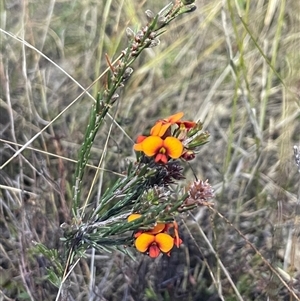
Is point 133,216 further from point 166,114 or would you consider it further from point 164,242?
point 166,114

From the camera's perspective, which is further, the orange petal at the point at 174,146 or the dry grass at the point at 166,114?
the dry grass at the point at 166,114

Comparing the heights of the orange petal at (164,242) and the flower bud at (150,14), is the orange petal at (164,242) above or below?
below

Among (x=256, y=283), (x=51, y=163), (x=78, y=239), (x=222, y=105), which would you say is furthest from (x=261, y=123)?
(x=78, y=239)

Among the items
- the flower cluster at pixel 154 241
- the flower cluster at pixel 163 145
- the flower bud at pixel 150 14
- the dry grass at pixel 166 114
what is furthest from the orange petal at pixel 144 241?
the dry grass at pixel 166 114

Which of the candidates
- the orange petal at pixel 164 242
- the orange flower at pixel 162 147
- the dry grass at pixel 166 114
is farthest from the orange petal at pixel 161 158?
the dry grass at pixel 166 114

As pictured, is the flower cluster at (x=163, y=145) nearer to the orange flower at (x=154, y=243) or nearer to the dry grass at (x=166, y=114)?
the orange flower at (x=154, y=243)

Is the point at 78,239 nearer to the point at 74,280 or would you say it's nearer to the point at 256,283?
the point at 74,280

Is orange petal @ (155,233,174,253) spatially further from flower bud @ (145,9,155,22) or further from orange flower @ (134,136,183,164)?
flower bud @ (145,9,155,22)
